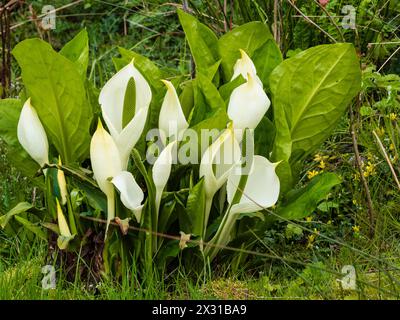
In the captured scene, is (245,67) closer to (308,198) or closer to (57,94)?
(308,198)

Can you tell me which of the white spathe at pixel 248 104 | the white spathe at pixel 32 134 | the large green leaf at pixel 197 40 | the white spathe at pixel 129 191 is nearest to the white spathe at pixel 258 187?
the white spathe at pixel 248 104

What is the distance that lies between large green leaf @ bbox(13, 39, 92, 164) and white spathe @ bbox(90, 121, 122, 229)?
19 cm

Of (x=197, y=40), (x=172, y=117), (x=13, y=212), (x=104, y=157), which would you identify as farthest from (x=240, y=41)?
(x=13, y=212)

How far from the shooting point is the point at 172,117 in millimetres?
2359

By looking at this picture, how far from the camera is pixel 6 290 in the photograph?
237 centimetres

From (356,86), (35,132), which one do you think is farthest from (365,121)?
(35,132)

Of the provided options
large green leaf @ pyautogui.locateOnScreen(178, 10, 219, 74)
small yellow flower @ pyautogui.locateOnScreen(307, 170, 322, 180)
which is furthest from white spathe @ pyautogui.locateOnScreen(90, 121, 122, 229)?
small yellow flower @ pyautogui.locateOnScreen(307, 170, 322, 180)

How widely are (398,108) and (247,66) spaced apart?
1.22 meters

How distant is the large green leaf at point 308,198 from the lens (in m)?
2.44

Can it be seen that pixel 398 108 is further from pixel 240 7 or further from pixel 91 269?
pixel 91 269

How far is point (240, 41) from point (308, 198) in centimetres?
55

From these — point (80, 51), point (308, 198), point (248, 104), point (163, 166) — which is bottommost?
→ point (308, 198)

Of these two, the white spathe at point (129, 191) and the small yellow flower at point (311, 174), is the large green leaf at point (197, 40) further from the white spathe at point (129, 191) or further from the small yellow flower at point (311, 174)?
the small yellow flower at point (311, 174)

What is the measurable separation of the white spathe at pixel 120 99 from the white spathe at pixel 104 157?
7cm
